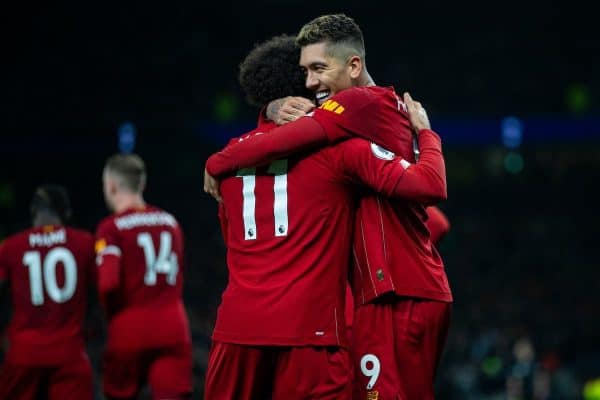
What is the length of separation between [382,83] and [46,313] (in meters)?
18.8

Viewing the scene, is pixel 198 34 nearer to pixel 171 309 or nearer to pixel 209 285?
pixel 209 285

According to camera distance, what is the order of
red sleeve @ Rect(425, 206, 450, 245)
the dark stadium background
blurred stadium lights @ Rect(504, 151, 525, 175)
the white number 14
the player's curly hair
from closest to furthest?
the player's curly hair → red sleeve @ Rect(425, 206, 450, 245) → the white number 14 → the dark stadium background → blurred stadium lights @ Rect(504, 151, 525, 175)

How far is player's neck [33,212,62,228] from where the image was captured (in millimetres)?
5520

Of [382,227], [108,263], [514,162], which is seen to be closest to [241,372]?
[382,227]

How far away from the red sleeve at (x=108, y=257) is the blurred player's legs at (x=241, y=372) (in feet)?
7.75

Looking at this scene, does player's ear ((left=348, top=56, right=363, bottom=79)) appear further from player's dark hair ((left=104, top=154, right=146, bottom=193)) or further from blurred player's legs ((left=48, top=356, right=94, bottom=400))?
blurred player's legs ((left=48, top=356, right=94, bottom=400))

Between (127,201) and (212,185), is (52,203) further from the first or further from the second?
(212,185)

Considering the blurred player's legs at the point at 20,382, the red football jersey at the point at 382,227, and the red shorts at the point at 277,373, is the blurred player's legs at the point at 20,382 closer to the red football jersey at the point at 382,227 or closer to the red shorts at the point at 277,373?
the red shorts at the point at 277,373

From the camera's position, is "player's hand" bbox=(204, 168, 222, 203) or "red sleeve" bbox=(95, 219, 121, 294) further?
"red sleeve" bbox=(95, 219, 121, 294)

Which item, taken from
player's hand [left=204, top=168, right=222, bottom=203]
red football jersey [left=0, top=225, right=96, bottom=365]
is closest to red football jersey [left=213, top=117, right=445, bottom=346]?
player's hand [left=204, top=168, right=222, bottom=203]

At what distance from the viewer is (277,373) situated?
2998 millimetres

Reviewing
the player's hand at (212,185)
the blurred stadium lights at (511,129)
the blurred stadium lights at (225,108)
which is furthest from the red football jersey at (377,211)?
the blurred stadium lights at (225,108)

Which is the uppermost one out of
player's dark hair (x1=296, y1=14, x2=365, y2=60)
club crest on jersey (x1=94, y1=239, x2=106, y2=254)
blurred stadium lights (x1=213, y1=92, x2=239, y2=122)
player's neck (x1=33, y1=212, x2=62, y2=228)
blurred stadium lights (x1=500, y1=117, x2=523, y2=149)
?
blurred stadium lights (x1=213, y1=92, x2=239, y2=122)

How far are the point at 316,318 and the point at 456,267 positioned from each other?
748 inches
